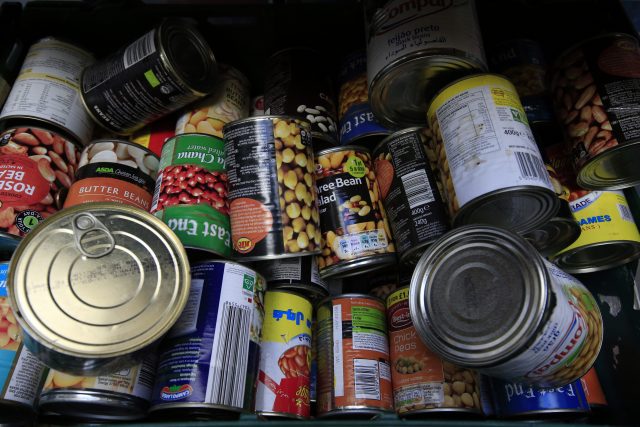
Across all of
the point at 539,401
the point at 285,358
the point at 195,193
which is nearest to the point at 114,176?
the point at 195,193

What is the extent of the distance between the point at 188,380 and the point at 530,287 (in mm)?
616

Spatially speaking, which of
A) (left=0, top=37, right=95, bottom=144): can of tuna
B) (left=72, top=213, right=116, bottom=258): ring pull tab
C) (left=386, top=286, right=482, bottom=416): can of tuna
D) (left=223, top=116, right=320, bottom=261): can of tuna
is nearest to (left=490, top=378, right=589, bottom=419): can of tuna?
(left=386, top=286, right=482, bottom=416): can of tuna

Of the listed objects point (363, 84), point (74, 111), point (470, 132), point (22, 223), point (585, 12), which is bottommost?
point (22, 223)

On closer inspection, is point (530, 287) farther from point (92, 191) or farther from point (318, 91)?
point (92, 191)

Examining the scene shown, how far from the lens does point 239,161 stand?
1182 millimetres

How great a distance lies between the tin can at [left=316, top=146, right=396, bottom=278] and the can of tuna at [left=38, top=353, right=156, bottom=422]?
0.43m

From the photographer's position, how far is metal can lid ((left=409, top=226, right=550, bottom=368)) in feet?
2.99

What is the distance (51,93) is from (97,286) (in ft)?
2.31

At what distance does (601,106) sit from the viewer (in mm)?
1169

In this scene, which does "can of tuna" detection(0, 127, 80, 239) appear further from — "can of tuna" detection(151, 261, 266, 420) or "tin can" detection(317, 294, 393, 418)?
"tin can" detection(317, 294, 393, 418)

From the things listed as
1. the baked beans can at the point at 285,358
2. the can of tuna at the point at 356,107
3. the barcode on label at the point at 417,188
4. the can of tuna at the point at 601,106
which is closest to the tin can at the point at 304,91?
the can of tuna at the point at 356,107

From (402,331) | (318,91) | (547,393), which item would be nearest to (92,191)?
(318,91)

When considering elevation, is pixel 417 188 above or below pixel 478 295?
above

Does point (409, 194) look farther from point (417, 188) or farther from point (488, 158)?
point (488, 158)
